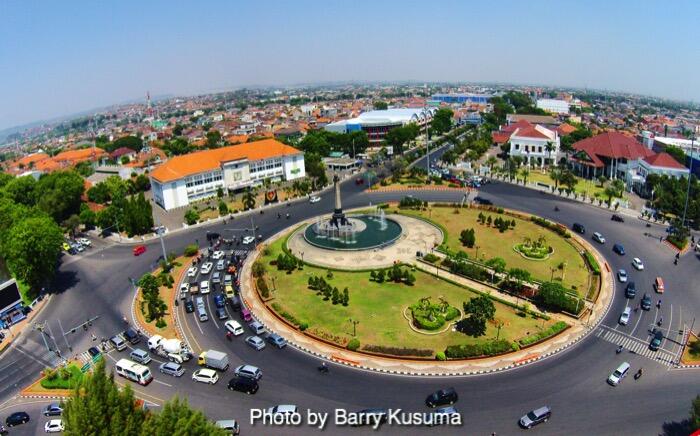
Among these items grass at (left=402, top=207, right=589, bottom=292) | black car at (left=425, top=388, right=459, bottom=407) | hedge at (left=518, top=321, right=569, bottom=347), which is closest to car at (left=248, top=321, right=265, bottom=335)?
black car at (left=425, top=388, right=459, bottom=407)

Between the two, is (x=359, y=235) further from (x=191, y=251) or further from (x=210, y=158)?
(x=210, y=158)

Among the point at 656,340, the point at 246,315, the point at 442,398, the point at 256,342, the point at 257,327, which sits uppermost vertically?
the point at 246,315

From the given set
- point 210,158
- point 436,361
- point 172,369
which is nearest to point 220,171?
point 210,158

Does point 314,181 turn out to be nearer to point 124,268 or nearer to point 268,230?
point 268,230

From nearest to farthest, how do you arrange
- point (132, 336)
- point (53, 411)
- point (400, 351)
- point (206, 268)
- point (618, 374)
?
point (53, 411) → point (618, 374) → point (400, 351) → point (132, 336) → point (206, 268)

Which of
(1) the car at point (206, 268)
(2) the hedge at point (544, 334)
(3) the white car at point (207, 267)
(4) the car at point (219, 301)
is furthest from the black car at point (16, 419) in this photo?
(2) the hedge at point (544, 334)

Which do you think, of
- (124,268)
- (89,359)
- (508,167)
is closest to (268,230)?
(124,268)
